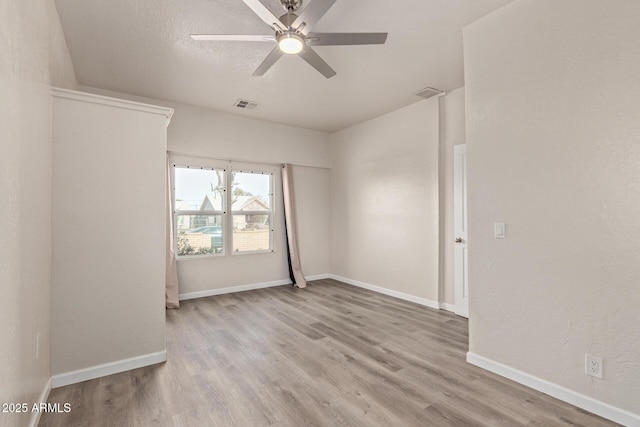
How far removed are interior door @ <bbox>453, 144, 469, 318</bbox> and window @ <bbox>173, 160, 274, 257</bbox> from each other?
119 inches

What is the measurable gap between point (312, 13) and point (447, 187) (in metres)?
2.92

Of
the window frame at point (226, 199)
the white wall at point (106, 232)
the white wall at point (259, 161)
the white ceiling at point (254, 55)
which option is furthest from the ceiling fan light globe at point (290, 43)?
the window frame at point (226, 199)

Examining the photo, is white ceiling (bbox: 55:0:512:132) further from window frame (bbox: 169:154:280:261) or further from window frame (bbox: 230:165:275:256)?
window frame (bbox: 230:165:275:256)

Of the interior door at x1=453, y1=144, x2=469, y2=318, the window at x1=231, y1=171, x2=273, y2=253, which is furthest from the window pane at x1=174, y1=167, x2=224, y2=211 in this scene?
the interior door at x1=453, y1=144, x2=469, y2=318

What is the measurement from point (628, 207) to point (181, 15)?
3.39 m

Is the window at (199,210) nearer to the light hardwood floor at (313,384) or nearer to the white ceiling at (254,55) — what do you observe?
the white ceiling at (254,55)

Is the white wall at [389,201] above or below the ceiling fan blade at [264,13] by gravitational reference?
below

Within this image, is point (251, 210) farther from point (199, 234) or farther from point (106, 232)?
point (106, 232)

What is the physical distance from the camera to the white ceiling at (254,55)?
2.42 metres

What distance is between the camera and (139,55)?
3107 mm

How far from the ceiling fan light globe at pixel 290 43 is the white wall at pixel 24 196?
1.40m

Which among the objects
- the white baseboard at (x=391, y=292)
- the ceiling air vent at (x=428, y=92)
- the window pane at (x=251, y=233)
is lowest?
the white baseboard at (x=391, y=292)

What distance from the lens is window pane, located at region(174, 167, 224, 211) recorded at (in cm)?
466

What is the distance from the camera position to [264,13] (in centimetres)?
201
